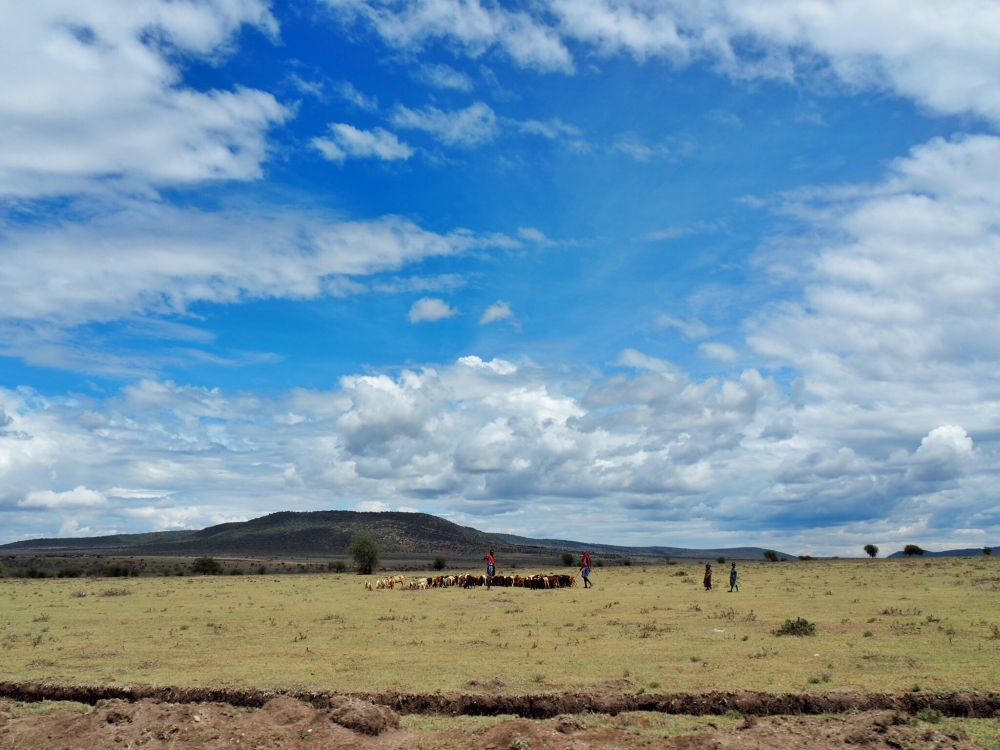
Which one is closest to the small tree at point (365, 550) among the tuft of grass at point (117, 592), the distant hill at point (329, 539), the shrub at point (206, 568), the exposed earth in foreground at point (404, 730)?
the shrub at point (206, 568)

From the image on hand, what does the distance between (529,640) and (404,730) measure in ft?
30.3

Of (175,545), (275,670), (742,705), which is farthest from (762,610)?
(175,545)

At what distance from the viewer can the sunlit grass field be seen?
15992mm

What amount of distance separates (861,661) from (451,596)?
25.0 m

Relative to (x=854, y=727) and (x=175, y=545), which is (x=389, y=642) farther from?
(x=175, y=545)

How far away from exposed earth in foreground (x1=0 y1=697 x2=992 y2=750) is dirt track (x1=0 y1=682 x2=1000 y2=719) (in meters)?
0.41

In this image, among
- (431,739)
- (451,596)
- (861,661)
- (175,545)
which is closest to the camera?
(431,739)

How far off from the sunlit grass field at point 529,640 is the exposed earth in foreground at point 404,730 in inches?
60.1

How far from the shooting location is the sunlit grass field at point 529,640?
630 inches

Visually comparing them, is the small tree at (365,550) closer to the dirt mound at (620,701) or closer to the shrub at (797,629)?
the shrub at (797,629)

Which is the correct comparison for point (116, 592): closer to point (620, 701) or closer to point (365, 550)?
point (365, 550)

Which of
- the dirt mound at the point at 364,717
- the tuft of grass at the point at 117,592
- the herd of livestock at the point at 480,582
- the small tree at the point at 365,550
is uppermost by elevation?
the small tree at the point at 365,550

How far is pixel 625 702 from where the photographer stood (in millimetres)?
14023

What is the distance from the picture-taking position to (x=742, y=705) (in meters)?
13.6
